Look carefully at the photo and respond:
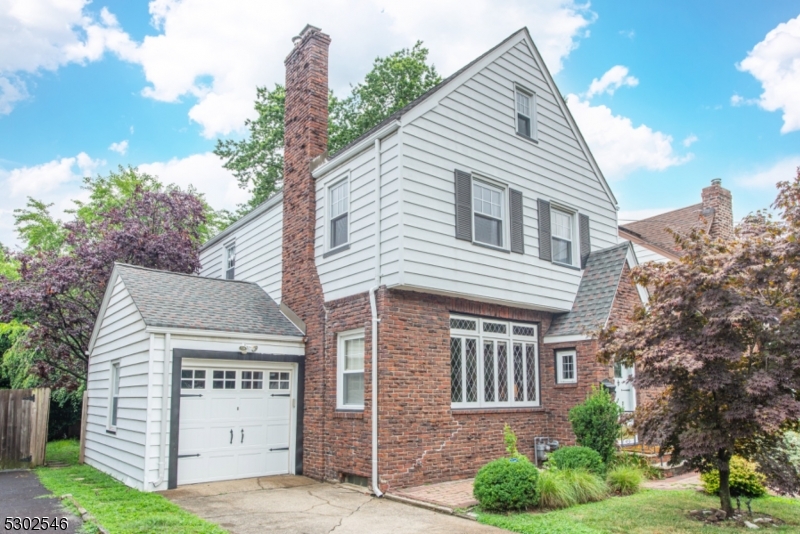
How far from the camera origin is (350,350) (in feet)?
36.4

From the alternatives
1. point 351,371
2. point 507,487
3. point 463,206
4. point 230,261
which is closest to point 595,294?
point 463,206

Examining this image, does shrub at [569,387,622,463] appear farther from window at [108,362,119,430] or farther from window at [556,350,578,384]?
window at [108,362,119,430]

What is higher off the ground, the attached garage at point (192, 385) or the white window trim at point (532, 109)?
the white window trim at point (532, 109)

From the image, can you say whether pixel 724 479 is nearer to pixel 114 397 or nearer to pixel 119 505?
pixel 119 505

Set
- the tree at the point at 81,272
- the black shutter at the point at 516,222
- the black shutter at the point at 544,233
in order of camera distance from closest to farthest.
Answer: the black shutter at the point at 516,222
the black shutter at the point at 544,233
the tree at the point at 81,272

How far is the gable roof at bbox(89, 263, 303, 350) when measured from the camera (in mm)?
10648

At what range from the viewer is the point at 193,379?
10547 mm

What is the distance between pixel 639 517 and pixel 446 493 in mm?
2956

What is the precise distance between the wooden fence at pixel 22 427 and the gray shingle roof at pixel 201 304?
182 inches

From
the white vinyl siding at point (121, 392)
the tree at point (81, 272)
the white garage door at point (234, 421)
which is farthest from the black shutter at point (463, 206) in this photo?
the tree at point (81, 272)

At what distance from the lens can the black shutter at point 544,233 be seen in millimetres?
12594

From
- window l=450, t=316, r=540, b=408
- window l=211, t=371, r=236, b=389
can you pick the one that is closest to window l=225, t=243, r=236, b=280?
window l=211, t=371, r=236, b=389

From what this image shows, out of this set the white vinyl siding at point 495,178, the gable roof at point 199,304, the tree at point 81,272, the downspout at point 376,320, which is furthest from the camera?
the tree at point 81,272

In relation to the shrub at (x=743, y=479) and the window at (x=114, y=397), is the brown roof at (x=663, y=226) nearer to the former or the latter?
the shrub at (x=743, y=479)
